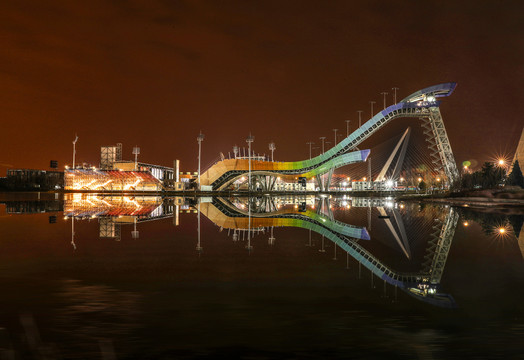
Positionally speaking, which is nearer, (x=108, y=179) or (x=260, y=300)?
(x=260, y=300)

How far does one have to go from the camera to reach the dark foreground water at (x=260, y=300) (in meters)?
5.28

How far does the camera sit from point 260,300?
7305mm

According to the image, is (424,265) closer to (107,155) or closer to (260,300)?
(260,300)

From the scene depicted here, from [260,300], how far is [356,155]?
2559 inches

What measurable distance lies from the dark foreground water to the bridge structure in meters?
47.1

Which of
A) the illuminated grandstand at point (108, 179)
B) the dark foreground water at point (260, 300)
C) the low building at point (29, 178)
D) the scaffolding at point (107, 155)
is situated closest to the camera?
the dark foreground water at point (260, 300)

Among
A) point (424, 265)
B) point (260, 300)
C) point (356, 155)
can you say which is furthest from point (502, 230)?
point (356, 155)

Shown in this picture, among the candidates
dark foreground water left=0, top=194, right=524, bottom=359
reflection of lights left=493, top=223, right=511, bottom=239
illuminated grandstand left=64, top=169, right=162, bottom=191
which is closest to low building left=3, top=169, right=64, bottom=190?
illuminated grandstand left=64, top=169, right=162, bottom=191

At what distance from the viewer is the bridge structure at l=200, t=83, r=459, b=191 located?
191 feet

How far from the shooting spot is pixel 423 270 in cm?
1037

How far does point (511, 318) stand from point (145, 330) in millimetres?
5501

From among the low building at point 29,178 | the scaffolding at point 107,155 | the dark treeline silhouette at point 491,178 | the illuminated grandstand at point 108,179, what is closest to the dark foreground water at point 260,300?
the dark treeline silhouette at point 491,178

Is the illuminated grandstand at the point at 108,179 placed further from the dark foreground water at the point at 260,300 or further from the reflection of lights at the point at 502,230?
the dark foreground water at the point at 260,300

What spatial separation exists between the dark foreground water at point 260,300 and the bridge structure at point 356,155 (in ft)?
154
